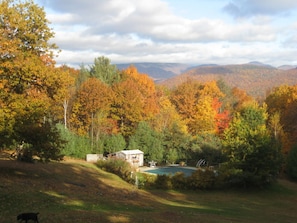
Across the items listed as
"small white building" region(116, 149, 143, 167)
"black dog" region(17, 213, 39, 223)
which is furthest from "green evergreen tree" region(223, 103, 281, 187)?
"black dog" region(17, 213, 39, 223)

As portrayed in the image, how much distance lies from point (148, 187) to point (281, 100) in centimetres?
3939

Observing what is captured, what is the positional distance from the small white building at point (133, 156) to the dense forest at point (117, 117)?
2004 mm

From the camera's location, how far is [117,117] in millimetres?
50500

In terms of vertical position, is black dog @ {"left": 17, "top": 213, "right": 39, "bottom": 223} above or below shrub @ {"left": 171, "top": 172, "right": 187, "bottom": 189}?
above

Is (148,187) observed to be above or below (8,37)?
below

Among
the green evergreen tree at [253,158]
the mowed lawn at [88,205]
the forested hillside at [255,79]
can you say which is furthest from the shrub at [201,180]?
the forested hillside at [255,79]

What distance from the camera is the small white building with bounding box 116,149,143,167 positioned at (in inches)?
1716

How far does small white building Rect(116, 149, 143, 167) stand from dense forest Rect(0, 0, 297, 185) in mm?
2004

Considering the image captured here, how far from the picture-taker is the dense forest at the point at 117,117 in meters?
18.6

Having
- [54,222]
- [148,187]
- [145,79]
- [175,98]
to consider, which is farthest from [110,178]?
[145,79]

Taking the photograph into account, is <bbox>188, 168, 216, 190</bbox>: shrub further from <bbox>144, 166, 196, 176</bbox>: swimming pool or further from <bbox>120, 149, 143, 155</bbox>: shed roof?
<bbox>120, 149, 143, 155</bbox>: shed roof

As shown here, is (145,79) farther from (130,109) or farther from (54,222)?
(54,222)

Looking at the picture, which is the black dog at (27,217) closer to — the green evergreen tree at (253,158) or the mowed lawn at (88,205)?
the mowed lawn at (88,205)

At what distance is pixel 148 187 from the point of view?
31.3 m
